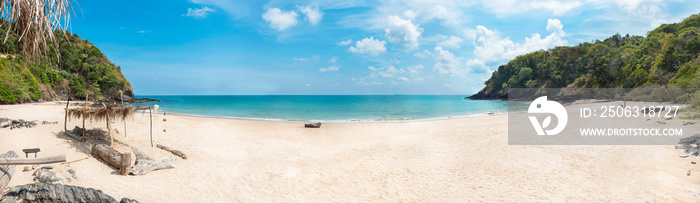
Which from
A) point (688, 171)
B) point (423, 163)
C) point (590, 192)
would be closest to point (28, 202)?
point (423, 163)

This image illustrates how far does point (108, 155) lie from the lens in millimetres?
8031

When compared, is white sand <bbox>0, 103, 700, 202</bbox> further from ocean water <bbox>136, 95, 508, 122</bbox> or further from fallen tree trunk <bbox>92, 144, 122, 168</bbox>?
ocean water <bbox>136, 95, 508, 122</bbox>

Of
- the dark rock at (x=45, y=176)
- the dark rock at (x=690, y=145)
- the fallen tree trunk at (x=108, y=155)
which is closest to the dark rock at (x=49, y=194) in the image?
the dark rock at (x=45, y=176)

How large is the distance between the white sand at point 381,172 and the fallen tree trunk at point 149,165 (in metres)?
0.23

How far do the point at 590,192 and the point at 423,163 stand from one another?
4172 mm

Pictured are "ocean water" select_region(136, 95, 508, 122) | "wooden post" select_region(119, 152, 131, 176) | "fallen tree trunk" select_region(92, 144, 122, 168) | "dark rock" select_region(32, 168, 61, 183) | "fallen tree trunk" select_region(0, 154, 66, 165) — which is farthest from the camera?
"ocean water" select_region(136, 95, 508, 122)

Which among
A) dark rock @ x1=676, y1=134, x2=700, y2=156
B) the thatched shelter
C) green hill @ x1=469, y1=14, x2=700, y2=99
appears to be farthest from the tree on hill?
green hill @ x1=469, y1=14, x2=700, y2=99

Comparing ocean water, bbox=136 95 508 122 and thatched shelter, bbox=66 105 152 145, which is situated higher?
thatched shelter, bbox=66 105 152 145

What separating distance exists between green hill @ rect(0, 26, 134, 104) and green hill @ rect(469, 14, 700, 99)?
51.2 m

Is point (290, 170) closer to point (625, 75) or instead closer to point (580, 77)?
point (625, 75)

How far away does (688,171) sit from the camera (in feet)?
25.5

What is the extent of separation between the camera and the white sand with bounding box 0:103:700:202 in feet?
22.1

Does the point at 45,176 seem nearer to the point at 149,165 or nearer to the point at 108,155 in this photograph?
the point at 108,155

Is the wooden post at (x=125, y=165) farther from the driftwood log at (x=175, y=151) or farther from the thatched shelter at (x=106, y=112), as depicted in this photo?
the thatched shelter at (x=106, y=112)
